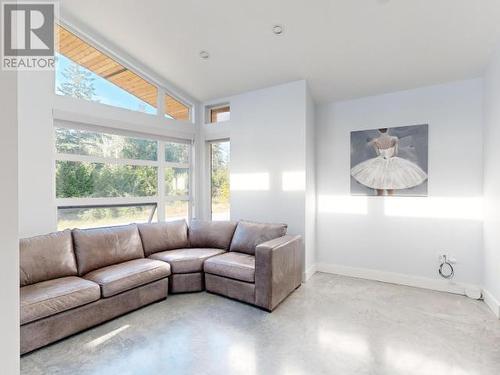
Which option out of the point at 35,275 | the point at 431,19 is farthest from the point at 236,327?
the point at 431,19

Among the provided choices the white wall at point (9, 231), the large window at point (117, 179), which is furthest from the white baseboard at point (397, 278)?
the white wall at point (9, 231)

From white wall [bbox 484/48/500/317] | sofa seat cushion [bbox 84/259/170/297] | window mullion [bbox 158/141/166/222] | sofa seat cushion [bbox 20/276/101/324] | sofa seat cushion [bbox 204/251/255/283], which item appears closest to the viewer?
sofa seat cushion [bbox 20/276/101/324]

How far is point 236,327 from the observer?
2500mm

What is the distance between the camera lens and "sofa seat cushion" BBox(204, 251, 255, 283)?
2.95 metres

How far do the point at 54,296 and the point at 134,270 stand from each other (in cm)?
74

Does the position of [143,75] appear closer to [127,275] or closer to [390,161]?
[127,275]

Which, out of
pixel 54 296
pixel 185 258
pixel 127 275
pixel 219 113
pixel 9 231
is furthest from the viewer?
pixel 219 113

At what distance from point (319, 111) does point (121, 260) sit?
140 inches

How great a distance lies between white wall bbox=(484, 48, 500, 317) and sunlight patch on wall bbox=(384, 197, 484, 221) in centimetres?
16

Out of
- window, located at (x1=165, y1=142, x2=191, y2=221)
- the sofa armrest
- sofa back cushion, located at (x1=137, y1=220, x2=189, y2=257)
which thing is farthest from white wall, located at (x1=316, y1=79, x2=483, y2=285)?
window, located at (x1=165, y1=142, x2=191, y2=221)

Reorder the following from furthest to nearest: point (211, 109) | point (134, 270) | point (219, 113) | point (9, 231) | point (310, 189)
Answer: point (211, 109) → point (219, 113) → point (310, 189) → point (134, 270) → point (9, 231)

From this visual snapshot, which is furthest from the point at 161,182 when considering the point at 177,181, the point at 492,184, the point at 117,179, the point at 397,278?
the point at 492,184

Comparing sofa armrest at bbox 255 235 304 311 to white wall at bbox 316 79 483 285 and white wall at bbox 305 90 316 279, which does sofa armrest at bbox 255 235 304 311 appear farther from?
white wall at bbox 316 79 483 285

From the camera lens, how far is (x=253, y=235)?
3.58 metres
